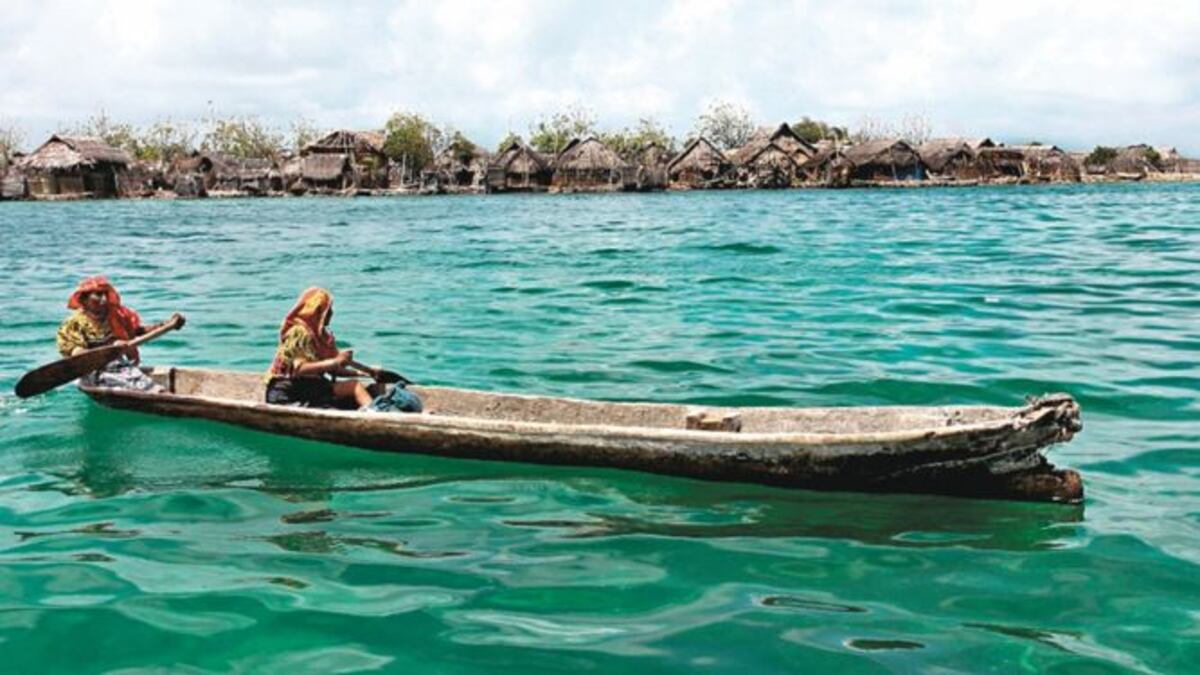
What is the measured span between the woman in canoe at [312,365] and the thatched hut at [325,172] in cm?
5643

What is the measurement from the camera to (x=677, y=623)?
13.3 feet

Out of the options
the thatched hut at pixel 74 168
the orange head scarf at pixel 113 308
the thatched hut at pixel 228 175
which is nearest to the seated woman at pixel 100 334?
the orange head scarf at pixel 113 308

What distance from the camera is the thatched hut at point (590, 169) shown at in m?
58.7

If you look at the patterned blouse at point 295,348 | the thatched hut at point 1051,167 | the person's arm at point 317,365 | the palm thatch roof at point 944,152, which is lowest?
the person's arm at point 317,365

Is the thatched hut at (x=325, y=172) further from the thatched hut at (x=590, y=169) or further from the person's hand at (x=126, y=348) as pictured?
the person's hand at (x=126, y=348)

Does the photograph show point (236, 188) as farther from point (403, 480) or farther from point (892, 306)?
point (403, 480)

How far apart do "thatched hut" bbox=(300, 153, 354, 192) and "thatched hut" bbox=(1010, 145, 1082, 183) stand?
39.5 m

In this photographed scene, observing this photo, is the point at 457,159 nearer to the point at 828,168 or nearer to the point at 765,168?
the point at 765,168

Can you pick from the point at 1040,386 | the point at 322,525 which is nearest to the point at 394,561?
the point at 322,525

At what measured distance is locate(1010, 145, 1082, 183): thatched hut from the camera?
208 ft

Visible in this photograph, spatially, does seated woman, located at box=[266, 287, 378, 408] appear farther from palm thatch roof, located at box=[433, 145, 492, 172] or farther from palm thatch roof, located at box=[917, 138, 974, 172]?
palm thatch roof, located at box=[433, 145, 492, 172]

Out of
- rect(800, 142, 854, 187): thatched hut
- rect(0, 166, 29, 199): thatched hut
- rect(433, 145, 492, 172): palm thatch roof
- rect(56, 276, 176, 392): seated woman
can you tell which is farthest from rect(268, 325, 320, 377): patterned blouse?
rect(0, 166, 29, 199): thatched hut

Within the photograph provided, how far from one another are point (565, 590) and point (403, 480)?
2.05 meters

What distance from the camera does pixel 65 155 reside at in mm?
54938
